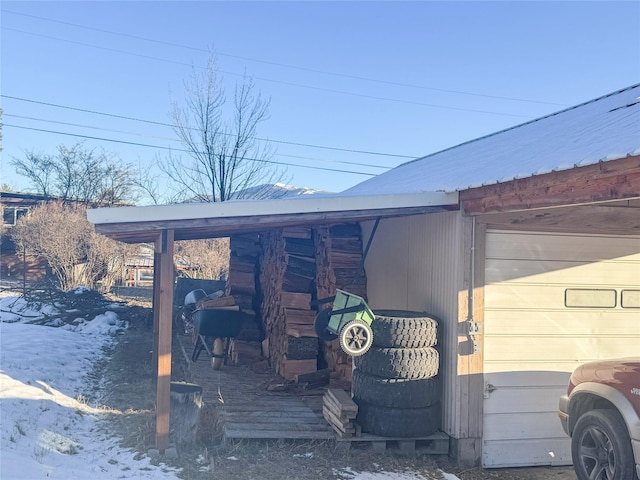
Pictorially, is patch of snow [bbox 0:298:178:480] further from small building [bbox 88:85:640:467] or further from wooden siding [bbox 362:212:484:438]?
wooden siding [bbox 362:212:484:438]

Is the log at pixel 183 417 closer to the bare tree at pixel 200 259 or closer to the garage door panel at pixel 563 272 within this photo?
the garage door panel at pixel 563 272

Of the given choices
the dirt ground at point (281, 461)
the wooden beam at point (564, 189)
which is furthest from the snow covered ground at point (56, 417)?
the wooden beam at point (564, 189)

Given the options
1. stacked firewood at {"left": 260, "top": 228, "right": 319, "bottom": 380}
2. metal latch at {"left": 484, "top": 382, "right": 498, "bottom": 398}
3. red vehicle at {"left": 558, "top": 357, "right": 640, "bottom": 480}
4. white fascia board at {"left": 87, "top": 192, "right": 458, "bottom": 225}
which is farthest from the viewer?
stacked firewood at {"left": 260, "top": 228, "right": 319, "bottom": 380}

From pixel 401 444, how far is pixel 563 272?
8.48 ft

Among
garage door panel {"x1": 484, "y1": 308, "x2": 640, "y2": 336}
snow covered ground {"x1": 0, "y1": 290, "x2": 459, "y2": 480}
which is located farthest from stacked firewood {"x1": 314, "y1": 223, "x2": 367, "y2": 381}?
snow covered ground {"x1": 0, "y1": 290, "x2": 459, "y2": 480}

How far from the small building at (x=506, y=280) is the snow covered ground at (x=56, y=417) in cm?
60

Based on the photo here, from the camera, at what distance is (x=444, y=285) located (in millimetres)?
5590

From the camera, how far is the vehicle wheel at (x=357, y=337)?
5270 millimetres

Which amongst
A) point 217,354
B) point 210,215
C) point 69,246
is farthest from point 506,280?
point 69,246

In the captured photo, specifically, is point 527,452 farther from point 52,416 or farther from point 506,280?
point 52,416

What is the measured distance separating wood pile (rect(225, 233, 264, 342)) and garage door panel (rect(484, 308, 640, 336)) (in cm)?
520

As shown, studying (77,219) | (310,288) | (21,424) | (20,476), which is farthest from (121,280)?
(20,476)

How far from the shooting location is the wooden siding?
5281 millimetres

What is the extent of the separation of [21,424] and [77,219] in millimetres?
14899
